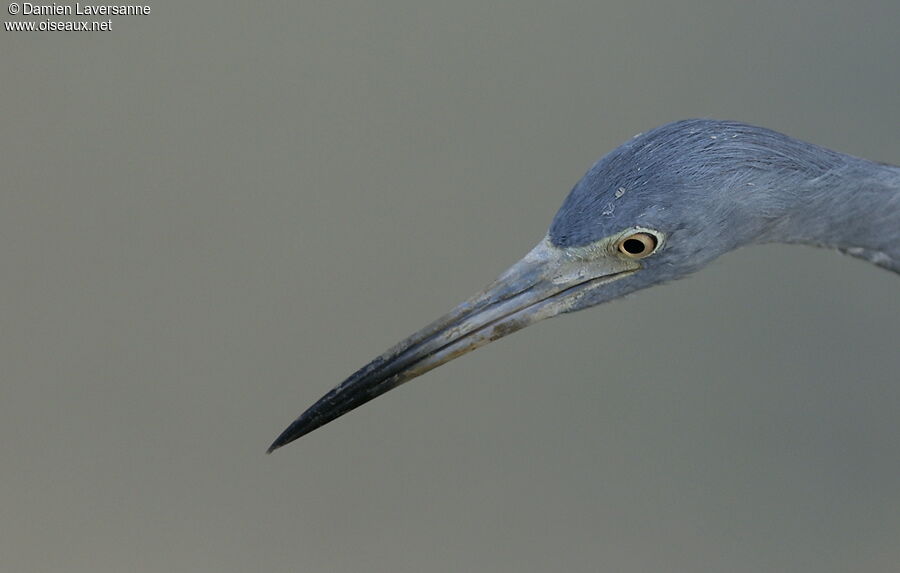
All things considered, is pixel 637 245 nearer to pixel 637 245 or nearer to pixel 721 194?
pixel 637 245

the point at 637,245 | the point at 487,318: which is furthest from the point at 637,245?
the point at 487,318

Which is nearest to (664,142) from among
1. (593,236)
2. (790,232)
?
(593,236)

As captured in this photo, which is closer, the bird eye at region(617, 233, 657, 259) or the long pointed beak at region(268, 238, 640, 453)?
the bird eye at region(617, 233, 657, 259)

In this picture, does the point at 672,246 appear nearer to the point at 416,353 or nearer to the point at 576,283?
the point at 576,283

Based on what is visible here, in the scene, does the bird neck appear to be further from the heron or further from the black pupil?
the black pupil

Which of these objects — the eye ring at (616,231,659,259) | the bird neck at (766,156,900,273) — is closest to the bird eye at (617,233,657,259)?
the eye ring at (616,231,659,259)
